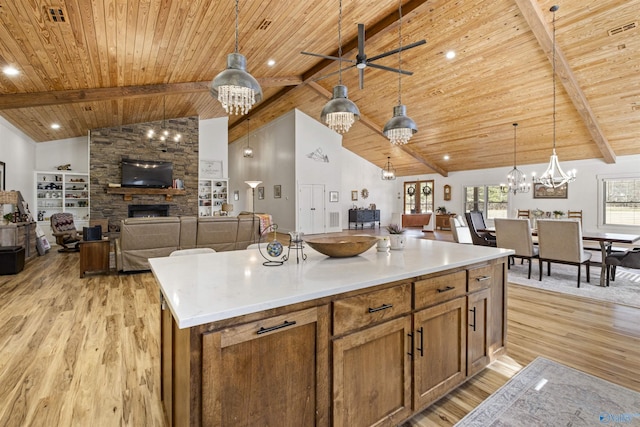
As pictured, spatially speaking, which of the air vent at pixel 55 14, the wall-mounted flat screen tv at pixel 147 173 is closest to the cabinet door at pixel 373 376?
the air vent at pixel 55 14

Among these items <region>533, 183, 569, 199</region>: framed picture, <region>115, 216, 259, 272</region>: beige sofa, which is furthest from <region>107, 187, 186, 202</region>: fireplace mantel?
<region>533, 183, 569, 199</region>: framed picture

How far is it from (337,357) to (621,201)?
11271 millimetres

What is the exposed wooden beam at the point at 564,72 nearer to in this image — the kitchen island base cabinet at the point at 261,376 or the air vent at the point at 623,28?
the air vent at the point at 623,28

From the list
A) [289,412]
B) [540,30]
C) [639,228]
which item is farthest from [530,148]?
[289,412]

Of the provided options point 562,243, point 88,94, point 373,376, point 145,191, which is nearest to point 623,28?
point 562,243

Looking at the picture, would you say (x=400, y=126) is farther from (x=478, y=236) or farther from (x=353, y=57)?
(x=353, y=57)

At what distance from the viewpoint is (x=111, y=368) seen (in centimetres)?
224

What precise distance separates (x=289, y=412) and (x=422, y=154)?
11.0m

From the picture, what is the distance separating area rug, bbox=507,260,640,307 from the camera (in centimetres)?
385

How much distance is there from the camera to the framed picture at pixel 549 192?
9.63 m

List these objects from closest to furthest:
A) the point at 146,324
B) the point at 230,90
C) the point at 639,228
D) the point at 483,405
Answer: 1. the point at 483,405
2. the point at 230,90
3. the point at 146,324
4. the point at 639,228

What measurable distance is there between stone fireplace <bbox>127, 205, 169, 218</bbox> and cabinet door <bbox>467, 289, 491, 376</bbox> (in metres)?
8.88

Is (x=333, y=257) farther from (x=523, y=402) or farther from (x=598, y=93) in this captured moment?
(x=598, y=93)

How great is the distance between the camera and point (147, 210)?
28.4ft
